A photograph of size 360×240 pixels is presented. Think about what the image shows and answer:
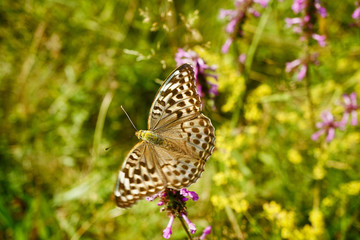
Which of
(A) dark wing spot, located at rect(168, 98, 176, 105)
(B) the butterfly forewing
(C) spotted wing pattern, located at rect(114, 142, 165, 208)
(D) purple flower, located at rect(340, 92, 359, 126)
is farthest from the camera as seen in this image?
(D) purple flower, located at rect(340, 92, 359, 126)

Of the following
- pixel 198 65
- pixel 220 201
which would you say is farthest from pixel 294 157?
pixel 198 65

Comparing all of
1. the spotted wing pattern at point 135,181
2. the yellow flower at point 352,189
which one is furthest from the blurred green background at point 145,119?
the spotted wing pattern at point 135,181

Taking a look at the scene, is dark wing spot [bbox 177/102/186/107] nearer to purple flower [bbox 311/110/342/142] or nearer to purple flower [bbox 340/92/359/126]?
purple flower [bbox 311/110/342/142]

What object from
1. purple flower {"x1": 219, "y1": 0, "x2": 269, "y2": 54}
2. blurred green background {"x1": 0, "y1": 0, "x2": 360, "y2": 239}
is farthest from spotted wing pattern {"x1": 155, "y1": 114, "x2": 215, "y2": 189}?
purple flower {"x1": 219, "y1": 0, "x2": 269, "y2": 54}

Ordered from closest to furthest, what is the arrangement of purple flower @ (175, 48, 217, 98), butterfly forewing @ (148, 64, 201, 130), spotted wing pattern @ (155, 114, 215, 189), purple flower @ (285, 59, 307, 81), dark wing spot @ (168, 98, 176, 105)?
spotted wing pattern @ (155, 114, 215, 189) < butterfly forewing @ (148, 64, 201, 130) < dark wing spot @ (168, 98, 176, 105) < purple flower @ (175, 48, 217, 98) < purple flower @ (285, 59, 307, 81)

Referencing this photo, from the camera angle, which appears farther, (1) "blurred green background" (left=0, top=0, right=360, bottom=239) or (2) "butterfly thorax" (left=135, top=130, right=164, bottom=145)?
(1) "blurred green background" (left=0, top=0, right=360, bottom=239)

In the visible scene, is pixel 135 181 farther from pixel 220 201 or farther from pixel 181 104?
pixel 220 201
